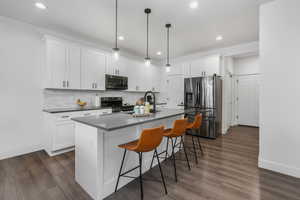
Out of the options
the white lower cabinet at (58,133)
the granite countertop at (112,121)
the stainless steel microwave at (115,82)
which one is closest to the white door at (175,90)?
the stainless steel microwave at (115,82)

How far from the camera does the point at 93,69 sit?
3.75m

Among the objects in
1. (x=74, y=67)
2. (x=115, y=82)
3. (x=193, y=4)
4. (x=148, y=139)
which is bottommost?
(x=148, y=139)

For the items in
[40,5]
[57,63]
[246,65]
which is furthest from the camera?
[246,65]

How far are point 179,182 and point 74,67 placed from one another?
3401 mm

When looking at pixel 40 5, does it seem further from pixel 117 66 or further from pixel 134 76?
pixel 134 76

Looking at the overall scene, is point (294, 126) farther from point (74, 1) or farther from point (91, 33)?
point (91, 33)

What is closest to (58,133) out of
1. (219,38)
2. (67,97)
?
(67,97)

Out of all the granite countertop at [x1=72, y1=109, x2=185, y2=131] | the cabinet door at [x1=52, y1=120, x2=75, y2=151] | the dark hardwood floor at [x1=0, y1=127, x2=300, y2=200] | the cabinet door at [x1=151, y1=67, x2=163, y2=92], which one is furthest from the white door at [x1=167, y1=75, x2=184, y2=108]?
the cabinet door at [x1=52, y1=120, x2=75, y2=151]

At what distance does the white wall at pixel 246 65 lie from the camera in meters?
5.30

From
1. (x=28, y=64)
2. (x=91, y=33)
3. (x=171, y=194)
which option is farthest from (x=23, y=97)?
(x=171, y=194)

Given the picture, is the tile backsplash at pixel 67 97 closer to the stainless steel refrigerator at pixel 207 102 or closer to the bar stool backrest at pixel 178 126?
the stainless steel refrigerator at pixel 207 102

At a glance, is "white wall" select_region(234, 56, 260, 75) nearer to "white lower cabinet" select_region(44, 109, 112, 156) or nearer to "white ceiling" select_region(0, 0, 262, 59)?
"white ceiling" select_region(0, 0, 262, 59)

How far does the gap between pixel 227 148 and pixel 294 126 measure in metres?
1.43

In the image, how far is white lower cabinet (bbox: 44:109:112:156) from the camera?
2832 millimetres
